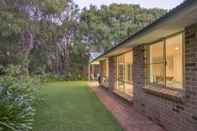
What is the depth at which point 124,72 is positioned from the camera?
14.4 metres

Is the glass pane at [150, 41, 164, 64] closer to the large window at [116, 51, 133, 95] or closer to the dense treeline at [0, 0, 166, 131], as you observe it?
the large window at [116, 51, 133, 95]

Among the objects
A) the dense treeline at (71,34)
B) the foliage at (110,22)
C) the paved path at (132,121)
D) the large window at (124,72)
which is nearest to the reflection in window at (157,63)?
the paved path at (132,121)

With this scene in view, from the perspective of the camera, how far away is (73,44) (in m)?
31.4

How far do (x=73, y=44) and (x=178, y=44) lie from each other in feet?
84.0

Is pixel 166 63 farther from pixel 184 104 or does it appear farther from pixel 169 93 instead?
pixel 184 104

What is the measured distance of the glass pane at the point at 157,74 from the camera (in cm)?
726

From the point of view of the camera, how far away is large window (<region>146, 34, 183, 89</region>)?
6270mm

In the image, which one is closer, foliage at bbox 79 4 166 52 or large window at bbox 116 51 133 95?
large window at bbox 116 51 133 95

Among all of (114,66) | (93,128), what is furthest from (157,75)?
(114,66)

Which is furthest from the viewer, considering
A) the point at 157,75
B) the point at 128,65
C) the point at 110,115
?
the point at 128,65

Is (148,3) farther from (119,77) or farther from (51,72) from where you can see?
(119,77)

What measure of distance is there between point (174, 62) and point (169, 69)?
0.89 ft

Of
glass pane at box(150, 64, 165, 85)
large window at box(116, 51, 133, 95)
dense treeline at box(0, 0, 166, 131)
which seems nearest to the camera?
glass pane at box(150, 64, 165, 85)

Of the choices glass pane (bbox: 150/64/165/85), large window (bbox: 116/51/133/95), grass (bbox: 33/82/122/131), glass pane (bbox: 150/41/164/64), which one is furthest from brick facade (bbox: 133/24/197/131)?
large window (bbox: 116/51/133/95)
